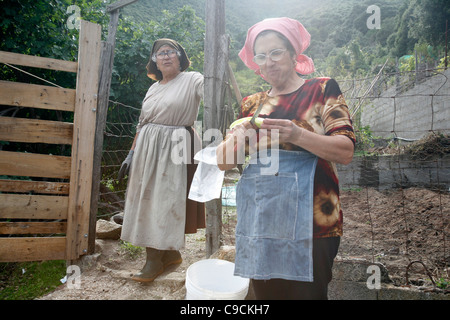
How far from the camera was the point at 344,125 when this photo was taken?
4.02ft

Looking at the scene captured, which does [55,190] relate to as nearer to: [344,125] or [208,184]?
[208,184]

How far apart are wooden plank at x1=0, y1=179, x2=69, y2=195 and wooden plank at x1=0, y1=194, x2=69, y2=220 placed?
0.06 metres

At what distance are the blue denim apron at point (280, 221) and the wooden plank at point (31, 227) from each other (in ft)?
7.31

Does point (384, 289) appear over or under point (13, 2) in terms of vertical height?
under

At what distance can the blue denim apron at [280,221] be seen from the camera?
1.27 meters

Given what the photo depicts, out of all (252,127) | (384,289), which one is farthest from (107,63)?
(384,289)

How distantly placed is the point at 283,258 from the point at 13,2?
12.9 feet

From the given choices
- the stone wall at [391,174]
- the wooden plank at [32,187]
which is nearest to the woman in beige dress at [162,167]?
the wooden plank at [32,187]

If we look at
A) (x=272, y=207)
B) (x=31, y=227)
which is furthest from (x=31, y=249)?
(x=272, y=207)

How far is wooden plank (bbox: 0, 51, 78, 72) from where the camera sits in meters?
2.62

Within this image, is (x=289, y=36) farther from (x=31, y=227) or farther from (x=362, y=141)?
(x=362, y=141)

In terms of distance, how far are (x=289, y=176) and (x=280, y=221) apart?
0.21 meters

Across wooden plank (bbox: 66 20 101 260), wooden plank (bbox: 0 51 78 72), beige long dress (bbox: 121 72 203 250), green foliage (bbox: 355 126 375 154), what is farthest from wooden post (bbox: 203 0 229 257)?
green foliage (bbox: 355 126 375 154)

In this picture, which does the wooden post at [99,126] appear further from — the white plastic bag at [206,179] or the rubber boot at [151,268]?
the white plastic bag at [206,179]
